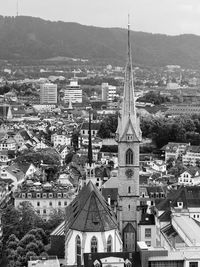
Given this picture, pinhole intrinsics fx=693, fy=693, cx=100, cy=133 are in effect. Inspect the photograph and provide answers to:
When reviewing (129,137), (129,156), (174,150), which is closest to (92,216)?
(129,156)

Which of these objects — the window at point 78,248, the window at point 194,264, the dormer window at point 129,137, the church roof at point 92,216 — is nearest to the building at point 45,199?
the dormer window at point 129,137

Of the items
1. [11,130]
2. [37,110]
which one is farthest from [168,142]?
[37,110]

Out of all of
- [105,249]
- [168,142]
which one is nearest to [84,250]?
[105,249]

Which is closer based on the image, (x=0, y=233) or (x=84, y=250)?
(x=84, y=250)

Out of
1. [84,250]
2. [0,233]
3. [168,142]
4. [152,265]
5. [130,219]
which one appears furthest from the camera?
[168,142]

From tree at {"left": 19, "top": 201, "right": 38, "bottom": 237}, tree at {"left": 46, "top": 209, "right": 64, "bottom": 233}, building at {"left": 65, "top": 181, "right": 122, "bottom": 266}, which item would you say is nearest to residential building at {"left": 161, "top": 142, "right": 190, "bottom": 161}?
tree at {"left": 46, "top": 209, "right": 64, "bottom": 233}

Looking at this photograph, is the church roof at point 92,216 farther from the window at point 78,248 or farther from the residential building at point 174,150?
the residential building at point 174,150

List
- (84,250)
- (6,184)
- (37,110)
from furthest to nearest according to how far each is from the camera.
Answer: (37,110), (6,184), (84,250)

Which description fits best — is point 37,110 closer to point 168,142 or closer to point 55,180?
point 168,142
